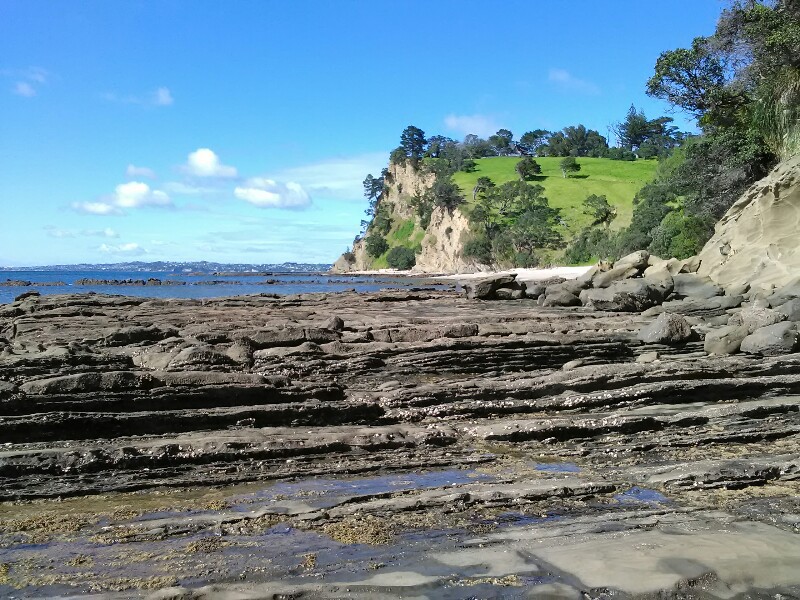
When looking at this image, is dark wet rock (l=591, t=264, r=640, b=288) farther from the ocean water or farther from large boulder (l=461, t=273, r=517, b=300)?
the ocean water

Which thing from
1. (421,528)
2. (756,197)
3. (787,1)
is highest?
(787,1)

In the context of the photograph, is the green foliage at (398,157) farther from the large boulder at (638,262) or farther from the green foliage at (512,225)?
the large boulder at (638,262)

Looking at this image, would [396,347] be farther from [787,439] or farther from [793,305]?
[793,305]

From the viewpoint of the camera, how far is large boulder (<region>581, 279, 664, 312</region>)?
2644 centimetres

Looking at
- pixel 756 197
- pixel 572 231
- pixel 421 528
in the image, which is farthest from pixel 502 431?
pixel 572 231

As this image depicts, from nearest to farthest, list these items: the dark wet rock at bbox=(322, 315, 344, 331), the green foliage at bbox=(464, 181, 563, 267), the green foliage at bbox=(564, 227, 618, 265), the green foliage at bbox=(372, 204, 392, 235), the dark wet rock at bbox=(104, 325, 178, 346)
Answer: the dark wet rock at bbox=(104, 325, 178, 346) < the dark wet rock at bbox=(322, 315, 344, 331) < the green foliage at bbox=(564, 227, 618, 265) < the green foliage at bbox=(464, 181, 563, 267) < the green foliage at bbox=(372, 204, 392, 235)

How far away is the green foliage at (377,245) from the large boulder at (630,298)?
120m

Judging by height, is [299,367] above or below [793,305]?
below

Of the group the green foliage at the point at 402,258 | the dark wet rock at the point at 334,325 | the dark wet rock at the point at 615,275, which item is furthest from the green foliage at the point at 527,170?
the dark wet rock at the point at 334,325

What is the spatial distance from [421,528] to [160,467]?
177 inches

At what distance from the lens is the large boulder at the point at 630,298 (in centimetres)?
2644

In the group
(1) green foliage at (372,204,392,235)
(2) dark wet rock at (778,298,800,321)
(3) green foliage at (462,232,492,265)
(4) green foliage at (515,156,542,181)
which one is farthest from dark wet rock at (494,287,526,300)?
(1) green foliage at (372,204,392,235)

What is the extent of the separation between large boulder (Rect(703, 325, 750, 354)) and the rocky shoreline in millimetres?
160

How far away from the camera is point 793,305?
62.7ft
